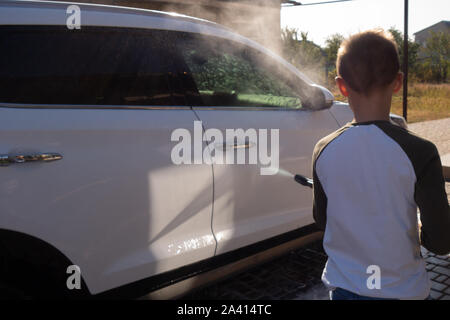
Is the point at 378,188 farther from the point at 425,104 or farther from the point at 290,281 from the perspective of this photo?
the point at 425,104

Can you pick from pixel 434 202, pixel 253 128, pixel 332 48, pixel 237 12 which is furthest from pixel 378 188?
pixel 332 48

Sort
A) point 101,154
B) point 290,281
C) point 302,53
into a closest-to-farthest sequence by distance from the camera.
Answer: point 101,154 → point 290,281 → point 302,53

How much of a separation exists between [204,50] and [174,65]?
349 millimetres

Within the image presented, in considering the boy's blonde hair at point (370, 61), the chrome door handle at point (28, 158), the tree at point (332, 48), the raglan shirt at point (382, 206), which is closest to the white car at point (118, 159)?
the chrome door handle at point (28, 158)

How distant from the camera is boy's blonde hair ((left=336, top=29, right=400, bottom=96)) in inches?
49.6

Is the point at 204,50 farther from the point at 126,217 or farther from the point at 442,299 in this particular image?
the point at 442,299

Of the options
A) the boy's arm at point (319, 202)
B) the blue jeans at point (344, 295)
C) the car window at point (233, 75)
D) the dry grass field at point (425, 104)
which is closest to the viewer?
the blue jeans at point (344, 295)

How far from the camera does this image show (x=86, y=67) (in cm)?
219

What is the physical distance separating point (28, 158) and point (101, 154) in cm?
34

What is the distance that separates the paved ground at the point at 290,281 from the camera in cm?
313

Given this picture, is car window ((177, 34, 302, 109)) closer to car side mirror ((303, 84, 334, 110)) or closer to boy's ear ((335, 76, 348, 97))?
car side mirror ((303, 84, 334, 110))

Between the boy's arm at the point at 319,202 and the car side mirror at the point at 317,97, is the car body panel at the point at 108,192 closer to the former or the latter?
the boy's arm at the point at 319,202

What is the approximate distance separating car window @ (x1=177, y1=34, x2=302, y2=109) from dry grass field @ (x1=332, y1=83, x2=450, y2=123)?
542 inches

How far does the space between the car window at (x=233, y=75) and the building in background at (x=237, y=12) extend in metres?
13.2
